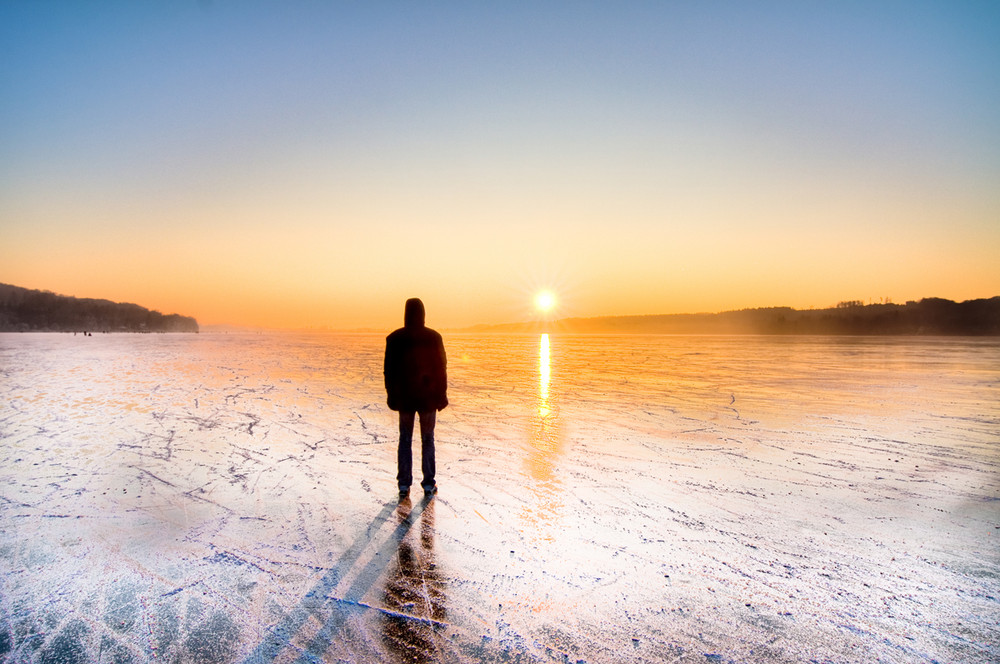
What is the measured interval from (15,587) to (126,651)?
1.48 m

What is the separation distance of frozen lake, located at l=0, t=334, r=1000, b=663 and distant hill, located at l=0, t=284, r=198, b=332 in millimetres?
211985

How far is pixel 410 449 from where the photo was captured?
524cm

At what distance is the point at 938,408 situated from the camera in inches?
427

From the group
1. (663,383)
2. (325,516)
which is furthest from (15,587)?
(663,383)

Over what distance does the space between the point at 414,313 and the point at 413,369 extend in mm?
633

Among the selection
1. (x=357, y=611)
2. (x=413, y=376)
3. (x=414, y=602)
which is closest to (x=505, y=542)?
(x=414, y=602)

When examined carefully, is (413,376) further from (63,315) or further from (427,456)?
(63,315)

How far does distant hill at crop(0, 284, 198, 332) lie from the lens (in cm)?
16112

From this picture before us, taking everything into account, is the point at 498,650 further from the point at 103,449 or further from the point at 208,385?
the point at 208,385

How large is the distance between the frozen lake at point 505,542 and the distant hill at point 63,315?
211985 millimetres

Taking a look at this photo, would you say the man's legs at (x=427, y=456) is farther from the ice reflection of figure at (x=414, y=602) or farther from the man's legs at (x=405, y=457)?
the ice reflection of figure at (x=414, y=602)

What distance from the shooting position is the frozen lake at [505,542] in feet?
9.26

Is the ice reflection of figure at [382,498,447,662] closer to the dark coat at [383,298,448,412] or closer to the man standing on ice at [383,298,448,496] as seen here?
the man standing on ice at [383,298,448,496]

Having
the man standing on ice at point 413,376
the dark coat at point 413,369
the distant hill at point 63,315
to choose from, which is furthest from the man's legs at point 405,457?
the distant hill at point 63,315
